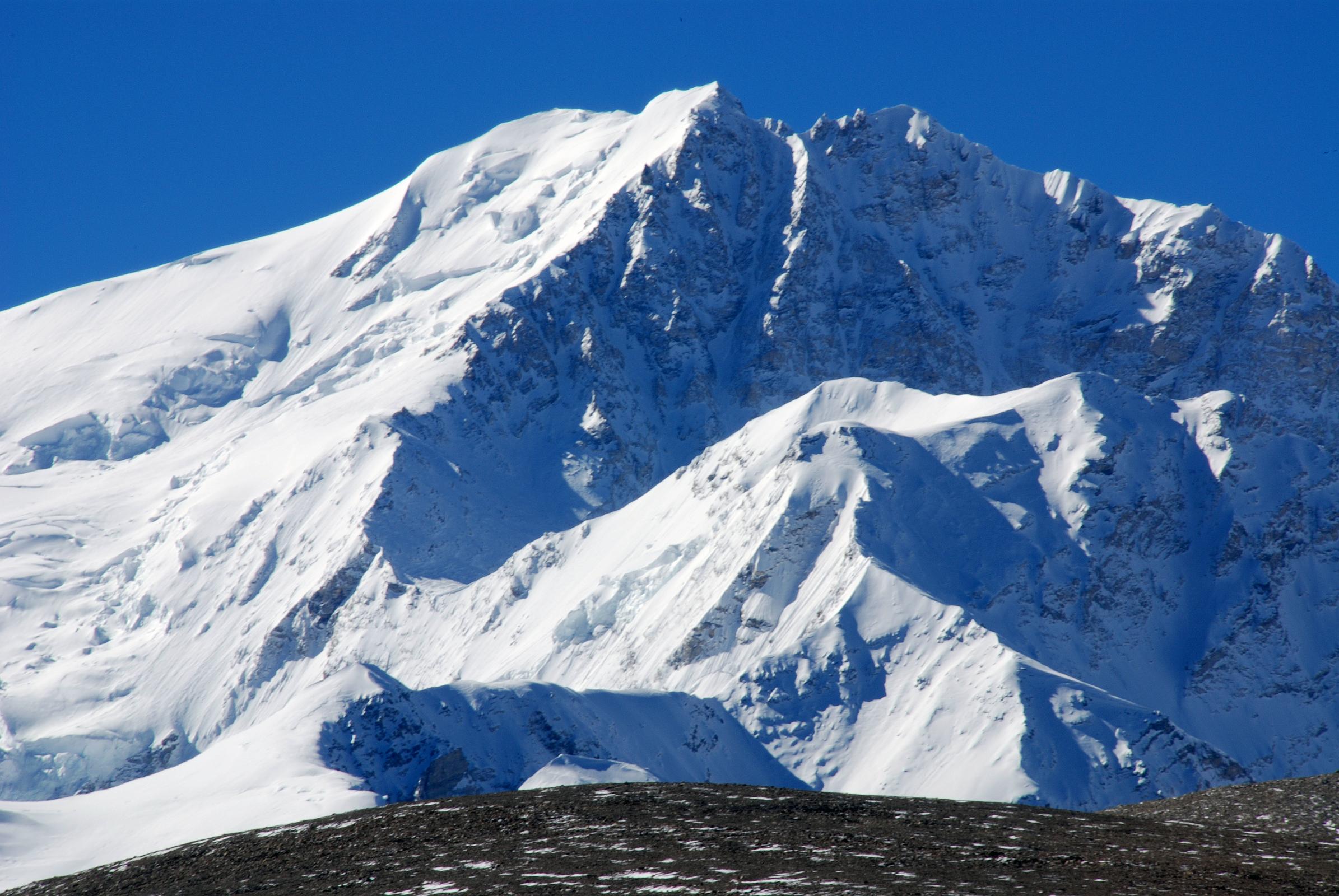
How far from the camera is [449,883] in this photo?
34688 mm

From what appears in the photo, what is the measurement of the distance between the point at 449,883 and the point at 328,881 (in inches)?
128

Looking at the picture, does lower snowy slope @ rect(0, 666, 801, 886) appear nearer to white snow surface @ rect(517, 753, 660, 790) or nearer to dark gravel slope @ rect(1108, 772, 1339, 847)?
white snow surface @ rect(517, 753, 660, 790)

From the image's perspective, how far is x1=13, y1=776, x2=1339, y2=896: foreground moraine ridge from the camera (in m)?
33.4

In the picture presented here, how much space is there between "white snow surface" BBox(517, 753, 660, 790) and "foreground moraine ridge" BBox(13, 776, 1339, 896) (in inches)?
3139

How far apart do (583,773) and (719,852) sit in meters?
90.4

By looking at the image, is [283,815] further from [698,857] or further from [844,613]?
[698,857]

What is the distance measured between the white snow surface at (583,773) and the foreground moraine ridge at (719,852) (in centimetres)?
7972

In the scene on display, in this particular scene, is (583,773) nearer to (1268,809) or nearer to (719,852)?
(1268,809)

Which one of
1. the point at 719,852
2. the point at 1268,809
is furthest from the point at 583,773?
the point at 719,852

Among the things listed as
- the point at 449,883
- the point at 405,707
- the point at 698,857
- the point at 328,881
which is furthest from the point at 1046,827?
the point at 405,707

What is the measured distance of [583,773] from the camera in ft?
409

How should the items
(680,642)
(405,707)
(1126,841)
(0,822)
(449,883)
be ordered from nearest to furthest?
1. (449,883)
2. (1126,841)
3. (0,822)
4. (405,707)
5. (680,642)

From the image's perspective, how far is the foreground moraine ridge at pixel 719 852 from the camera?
3344 cm

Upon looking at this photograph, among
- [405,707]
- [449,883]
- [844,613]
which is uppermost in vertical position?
[844,613]
